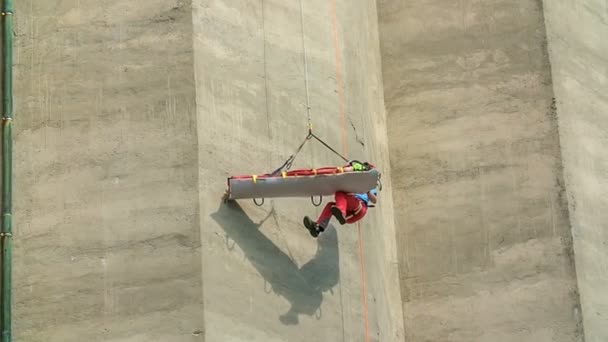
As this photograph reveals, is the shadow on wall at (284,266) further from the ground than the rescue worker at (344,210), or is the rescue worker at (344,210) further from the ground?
the rescue worker at (344,210)

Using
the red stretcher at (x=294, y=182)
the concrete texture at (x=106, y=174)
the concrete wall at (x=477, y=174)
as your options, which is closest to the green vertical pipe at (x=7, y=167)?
the concrete texture at (x=106, y=174)

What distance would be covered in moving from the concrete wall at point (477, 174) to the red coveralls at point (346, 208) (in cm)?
274

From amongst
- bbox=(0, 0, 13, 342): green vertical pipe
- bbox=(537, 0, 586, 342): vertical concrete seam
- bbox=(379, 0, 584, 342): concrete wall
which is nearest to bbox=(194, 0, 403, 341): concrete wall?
bbox=(379, 0, 584, 342): concrete wall

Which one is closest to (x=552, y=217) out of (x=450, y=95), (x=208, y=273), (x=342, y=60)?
(x=450, y=95)

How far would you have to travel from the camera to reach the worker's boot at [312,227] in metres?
14.7

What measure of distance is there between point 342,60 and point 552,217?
337 cm

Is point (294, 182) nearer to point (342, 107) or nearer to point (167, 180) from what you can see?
point (167, 180)

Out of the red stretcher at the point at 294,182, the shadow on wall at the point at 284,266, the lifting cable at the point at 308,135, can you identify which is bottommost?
the shadow on wall at the point at 284,266

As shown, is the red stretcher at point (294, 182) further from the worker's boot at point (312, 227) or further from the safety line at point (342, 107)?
the safety line at point (342, 107)

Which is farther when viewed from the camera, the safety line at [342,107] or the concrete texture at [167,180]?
the safety line at [342,107]

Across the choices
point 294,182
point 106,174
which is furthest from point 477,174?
point 106,174

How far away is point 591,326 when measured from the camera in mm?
16906

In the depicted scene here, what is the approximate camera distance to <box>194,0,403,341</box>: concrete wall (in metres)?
14.5

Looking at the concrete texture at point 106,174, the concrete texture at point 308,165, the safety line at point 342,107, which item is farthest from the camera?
the safety line at point 342,107
